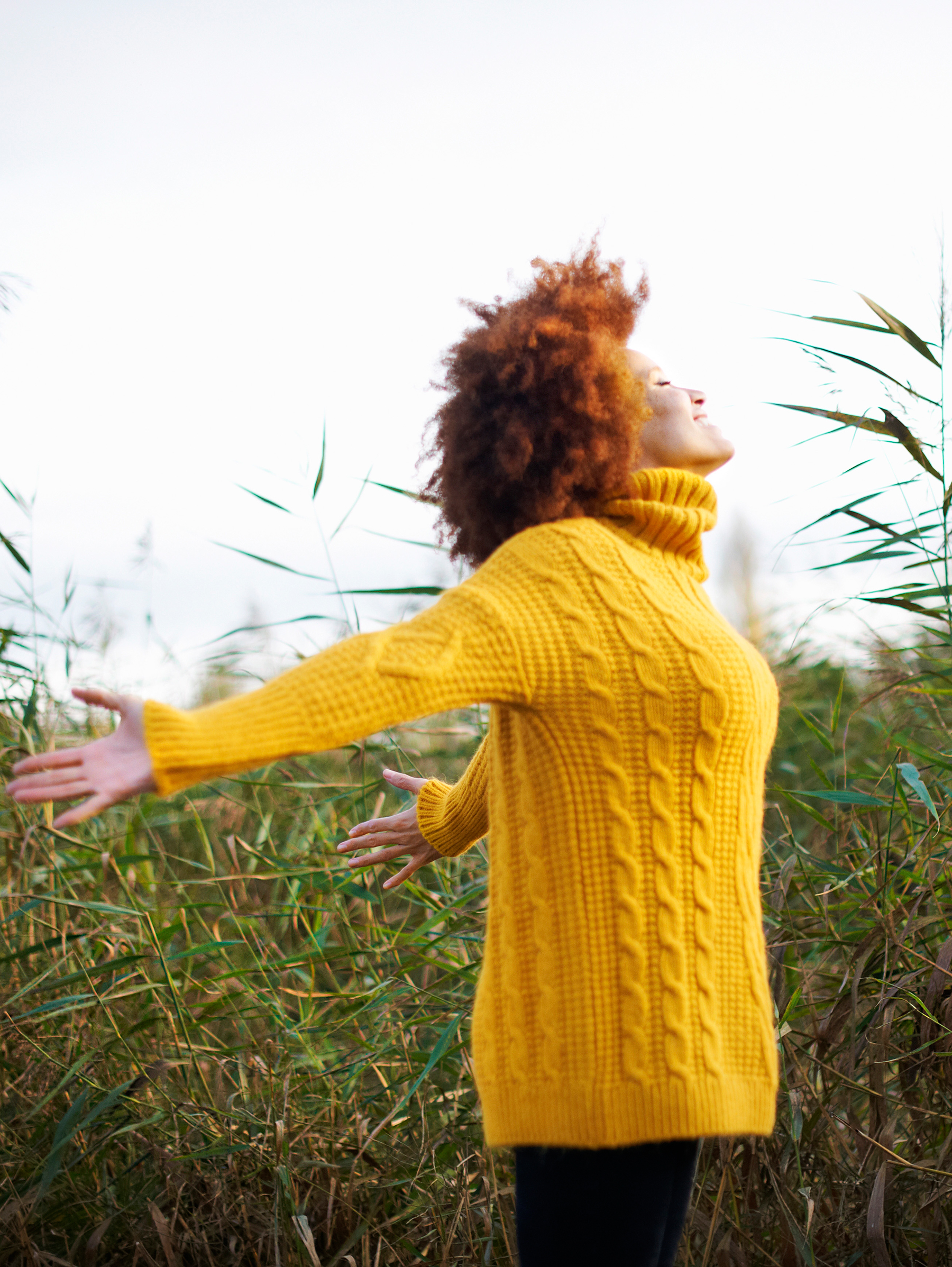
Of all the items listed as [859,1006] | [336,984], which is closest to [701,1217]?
[859,1006]

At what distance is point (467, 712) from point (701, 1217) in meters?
1.49

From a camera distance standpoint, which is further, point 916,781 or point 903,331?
point 903,331

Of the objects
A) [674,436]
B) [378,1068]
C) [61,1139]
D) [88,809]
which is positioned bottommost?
[378,1068]

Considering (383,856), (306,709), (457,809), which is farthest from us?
(383,856)

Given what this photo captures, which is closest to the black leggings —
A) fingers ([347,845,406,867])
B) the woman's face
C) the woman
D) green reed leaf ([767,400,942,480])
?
the woman

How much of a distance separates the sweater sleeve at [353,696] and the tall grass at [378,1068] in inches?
37.0

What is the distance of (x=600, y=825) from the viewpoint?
4.46ft

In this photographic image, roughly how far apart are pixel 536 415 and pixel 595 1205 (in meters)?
1.08

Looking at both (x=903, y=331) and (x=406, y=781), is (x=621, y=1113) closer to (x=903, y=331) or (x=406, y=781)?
(x=406, y=781)

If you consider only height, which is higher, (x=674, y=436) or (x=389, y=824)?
(x=674, y=436)

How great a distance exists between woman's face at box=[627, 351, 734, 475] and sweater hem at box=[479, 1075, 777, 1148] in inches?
35.5

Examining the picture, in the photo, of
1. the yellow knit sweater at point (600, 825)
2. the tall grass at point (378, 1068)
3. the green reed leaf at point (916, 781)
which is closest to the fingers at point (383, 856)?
the tall grass at point (378, 1068)

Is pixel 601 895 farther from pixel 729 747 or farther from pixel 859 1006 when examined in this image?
pixel 859 1006

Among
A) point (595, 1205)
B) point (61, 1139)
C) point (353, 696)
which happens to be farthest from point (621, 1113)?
point (61, 1139)
